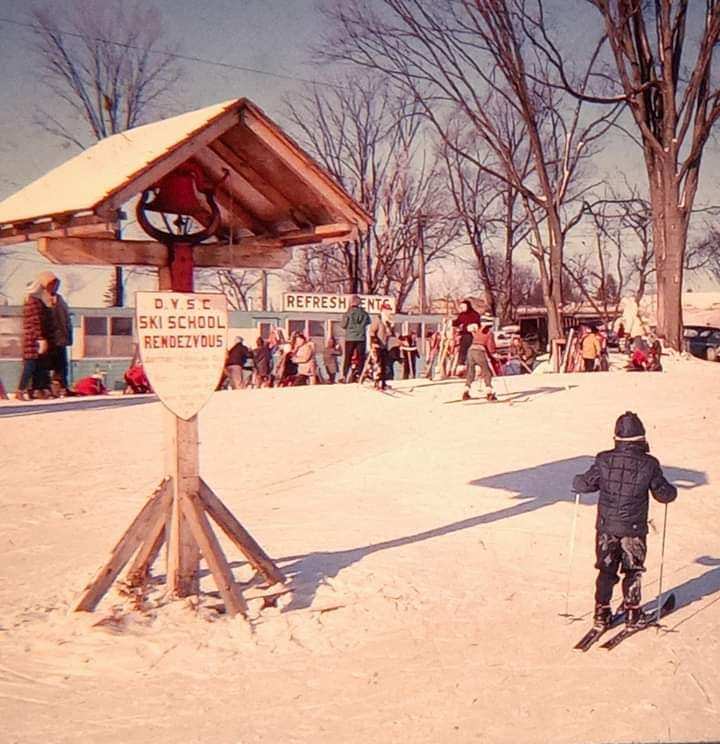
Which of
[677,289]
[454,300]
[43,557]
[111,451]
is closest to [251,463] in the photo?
[111,451]

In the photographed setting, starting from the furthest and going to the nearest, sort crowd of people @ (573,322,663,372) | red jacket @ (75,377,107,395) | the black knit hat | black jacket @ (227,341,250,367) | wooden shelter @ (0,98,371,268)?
crowd of people @ (573,322,663,372) < black jacket @ (227,341,250,367) < red jacket @ (75,377,107,395) < the black knit hat < wooden shelter @ (0,98,371,268)

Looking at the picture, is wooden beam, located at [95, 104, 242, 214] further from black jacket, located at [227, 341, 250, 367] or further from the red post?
black jacket, located at [227, 341, 250, 367]

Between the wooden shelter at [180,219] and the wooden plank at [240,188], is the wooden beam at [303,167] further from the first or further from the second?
the wooden plank at [240,188]

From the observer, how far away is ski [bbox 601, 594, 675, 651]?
18.3 ft

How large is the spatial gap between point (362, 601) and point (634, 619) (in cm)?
177

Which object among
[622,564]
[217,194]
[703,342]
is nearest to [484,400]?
[217,194]

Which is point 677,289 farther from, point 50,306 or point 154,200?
point 154,200

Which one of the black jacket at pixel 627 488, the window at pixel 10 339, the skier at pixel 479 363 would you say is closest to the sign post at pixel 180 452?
the black jacket at pixel 627 488

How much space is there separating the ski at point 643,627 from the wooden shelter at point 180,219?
225 cm

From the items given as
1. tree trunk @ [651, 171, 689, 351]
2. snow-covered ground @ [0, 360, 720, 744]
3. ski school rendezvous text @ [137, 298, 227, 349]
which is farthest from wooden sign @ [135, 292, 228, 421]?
tree trunk @ [651, 171, 689, 351]

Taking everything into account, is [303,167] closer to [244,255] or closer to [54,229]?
[244,255]

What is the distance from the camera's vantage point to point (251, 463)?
1130cm

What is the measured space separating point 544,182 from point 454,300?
36538 millimetres

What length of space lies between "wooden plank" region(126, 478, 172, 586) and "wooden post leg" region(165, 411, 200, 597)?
0.05 meters
